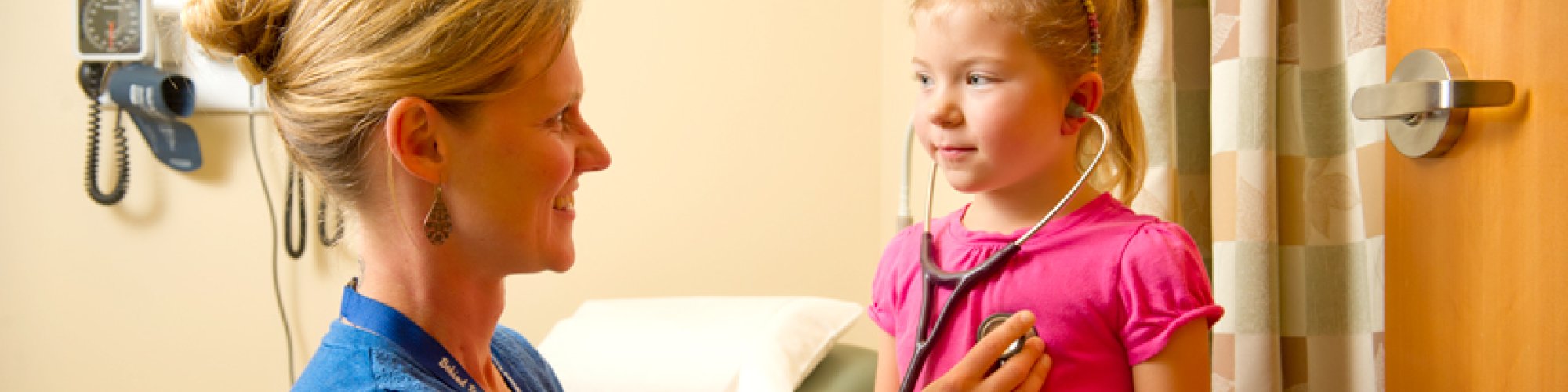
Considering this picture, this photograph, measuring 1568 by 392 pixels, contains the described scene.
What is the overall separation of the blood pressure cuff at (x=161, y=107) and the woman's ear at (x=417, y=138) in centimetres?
167

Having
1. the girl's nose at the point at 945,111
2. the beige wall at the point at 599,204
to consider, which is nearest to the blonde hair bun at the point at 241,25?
the girl's nose at the point at 945,111

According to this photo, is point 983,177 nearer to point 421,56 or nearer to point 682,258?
point 421,56

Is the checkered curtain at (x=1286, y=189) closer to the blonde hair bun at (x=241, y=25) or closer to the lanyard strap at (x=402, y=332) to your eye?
the lanyard strap at (x=402, y=332)

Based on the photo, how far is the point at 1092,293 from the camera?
95 centimetres

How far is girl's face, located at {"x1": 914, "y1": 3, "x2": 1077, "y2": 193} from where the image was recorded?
37.9 inches

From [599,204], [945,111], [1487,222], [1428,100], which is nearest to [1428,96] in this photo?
[1428,100]

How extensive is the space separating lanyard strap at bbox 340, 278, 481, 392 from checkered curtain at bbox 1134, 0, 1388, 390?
75 cm

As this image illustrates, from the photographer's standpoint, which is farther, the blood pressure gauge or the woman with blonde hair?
the blood pressure gauge

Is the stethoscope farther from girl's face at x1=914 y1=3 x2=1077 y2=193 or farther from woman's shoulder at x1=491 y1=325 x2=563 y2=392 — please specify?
woman's shoulder at x1=491 y1=325 x2=563 y2=392

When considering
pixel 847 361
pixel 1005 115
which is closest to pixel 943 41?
pixel 1005 115

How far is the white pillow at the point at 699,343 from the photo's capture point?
69.8 inches

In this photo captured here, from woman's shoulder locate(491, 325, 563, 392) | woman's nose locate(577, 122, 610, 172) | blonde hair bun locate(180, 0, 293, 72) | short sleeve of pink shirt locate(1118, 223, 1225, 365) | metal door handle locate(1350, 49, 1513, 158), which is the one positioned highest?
blonde hair bun locate(180, 0, 293, 72)

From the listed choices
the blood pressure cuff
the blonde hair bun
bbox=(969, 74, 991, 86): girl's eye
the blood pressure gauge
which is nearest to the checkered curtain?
bbox=(969, 74, 991, 86): girl's eye

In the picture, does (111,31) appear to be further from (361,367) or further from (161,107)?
(361,367)
